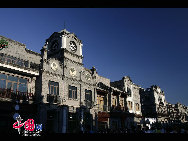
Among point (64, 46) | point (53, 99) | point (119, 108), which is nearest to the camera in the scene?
point (53, 99)

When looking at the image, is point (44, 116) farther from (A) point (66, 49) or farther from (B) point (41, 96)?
(A) point (66, 49)

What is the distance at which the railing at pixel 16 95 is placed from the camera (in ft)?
57.5

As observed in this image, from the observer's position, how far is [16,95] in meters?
18.3

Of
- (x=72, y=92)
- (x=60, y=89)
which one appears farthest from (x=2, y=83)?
(x=72, y=92)

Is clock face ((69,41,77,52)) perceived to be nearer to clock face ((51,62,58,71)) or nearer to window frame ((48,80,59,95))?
clock face ((51,62,58,71))

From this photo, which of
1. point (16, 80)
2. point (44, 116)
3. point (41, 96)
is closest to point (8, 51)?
point (16, 80)

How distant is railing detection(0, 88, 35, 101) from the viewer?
690 inches

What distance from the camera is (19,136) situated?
123cm

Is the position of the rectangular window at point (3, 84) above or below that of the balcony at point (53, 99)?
above

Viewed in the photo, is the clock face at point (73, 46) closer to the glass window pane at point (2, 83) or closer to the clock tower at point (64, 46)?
the clock tower at point (64, 46)

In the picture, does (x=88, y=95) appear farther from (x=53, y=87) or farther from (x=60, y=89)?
(x=53, y=87)

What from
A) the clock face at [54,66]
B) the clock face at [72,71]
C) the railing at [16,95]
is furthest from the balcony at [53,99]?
the clock face at [72,71]

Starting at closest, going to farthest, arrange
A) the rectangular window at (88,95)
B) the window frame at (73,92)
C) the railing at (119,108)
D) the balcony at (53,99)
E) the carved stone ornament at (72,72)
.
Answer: the balcony at (53,99), the window frame at (73,92), the carved stone ornament at (72,72), the rectangular window at (88,95), the railing at (119,108)

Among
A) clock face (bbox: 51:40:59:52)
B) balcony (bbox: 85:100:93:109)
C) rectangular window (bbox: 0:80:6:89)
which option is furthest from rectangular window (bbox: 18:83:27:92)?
balcony (bbox: 85:100:93:109)
